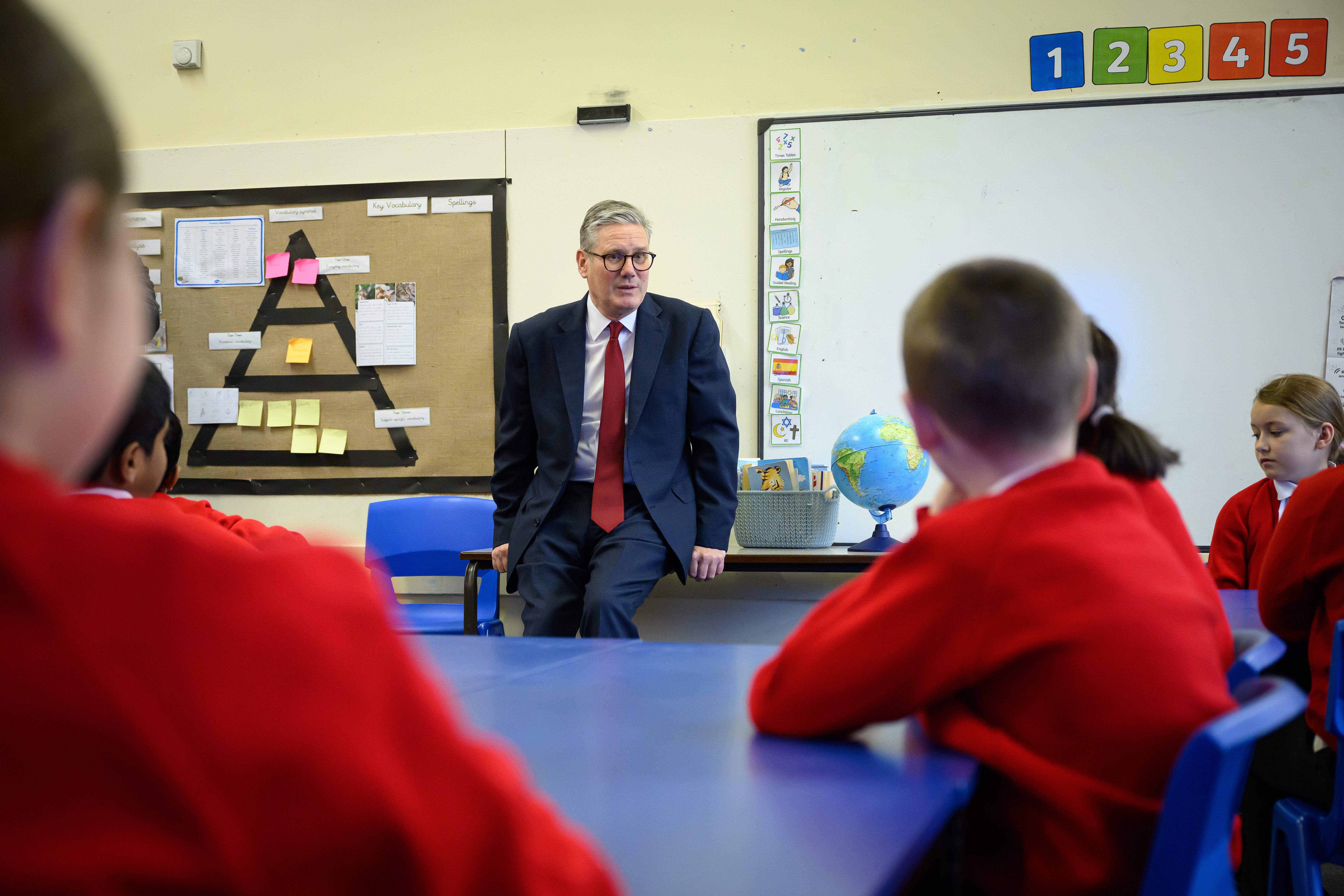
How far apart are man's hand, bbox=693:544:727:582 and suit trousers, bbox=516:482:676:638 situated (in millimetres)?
59

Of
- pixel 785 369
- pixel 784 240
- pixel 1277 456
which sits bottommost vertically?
pixel 1277 456

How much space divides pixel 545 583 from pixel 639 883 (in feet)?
6.21

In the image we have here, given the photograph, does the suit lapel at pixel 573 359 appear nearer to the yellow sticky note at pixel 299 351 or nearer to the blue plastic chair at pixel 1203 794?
the yellow sticky note at pixel 299 351

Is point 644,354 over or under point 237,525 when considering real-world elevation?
over

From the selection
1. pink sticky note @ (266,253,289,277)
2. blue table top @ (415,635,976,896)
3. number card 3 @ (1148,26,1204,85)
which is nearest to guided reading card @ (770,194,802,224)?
number card 3 @ (1148,26,1204,85)

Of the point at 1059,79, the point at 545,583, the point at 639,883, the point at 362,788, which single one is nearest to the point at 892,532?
the point at 545,583

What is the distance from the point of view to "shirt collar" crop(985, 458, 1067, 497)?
86 centimetres

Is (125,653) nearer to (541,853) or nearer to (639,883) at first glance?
(541,853)

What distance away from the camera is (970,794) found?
75 centimetres

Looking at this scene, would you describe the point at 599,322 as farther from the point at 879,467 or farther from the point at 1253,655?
the point at 1253,655

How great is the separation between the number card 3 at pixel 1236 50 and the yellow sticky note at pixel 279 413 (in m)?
3.45

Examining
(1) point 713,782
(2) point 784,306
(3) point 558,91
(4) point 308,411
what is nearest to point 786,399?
(2) point 784,306

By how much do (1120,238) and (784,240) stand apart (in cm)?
111

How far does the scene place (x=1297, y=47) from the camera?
9.95ft
